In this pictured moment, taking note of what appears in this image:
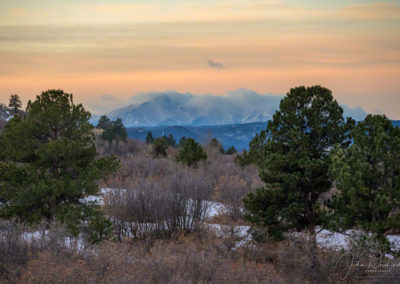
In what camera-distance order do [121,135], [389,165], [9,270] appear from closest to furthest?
1. [9,270]
2. [389,165]
3. [121,135]

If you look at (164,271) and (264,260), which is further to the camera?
(264,260)

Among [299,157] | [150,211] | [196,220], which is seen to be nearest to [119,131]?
[150,211]

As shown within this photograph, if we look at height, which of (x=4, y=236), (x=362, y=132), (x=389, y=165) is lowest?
(x=4, y=236)

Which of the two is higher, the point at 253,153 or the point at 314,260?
the point at 253,153

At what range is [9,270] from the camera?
11.7m

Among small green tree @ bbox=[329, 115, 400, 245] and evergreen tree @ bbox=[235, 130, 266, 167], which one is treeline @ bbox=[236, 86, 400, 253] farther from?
→ evergreen tree @ bbox=[235, 130, 266, 167]

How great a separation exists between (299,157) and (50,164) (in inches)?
390

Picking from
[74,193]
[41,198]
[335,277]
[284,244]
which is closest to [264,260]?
[284,244]

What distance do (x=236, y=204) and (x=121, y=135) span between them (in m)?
52.3

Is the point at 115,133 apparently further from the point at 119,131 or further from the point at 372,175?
the point at 372,175

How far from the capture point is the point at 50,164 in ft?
57.9

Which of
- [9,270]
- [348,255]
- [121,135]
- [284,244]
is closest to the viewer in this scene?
[9,270]

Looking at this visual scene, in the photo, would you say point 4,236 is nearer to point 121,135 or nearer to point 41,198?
point 41,198

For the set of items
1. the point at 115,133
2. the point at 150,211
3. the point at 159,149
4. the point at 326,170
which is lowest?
the point at 150,211
